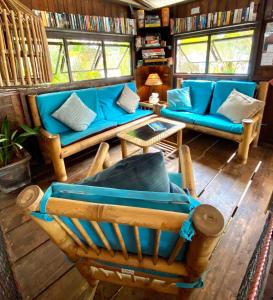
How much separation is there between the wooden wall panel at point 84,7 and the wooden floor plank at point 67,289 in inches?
117

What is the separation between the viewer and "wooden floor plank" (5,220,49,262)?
1.44 metres

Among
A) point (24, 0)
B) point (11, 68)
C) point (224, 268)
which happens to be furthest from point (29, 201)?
point (24, 0)

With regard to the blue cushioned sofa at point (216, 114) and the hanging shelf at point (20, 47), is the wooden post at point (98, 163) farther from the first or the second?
the blue cushioned sofa at point (216, 114)

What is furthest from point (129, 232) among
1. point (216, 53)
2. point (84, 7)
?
point (216, 53)

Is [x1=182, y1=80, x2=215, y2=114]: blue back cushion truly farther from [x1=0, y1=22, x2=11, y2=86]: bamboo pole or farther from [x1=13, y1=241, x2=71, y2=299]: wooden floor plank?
[x1=0, y1=22, x2=11, y2=86]: bamboo pole

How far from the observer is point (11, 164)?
203 centimetres

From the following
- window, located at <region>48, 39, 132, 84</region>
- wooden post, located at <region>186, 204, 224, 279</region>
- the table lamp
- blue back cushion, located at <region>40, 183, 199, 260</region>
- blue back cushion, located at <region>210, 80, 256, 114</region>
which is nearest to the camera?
wooden post, located at <region>186, 204, 224, 279</region>

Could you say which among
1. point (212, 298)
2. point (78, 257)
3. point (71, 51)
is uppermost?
point (71, 51)

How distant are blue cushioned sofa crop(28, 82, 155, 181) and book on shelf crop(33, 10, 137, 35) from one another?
2.90ft

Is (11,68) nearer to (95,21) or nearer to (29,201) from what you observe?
(29,201)

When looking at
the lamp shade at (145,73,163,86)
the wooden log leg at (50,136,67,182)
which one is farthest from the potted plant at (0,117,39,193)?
the lamp shade at (145,73,163,86)

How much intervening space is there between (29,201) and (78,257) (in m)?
0.46

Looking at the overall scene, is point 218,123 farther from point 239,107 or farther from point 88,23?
point 88,23

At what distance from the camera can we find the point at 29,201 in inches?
24.4
